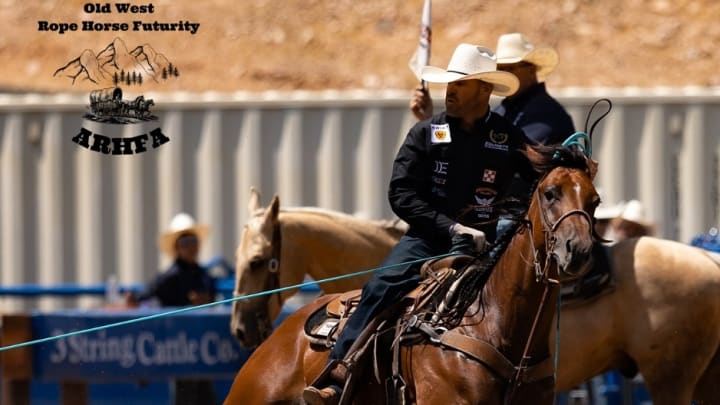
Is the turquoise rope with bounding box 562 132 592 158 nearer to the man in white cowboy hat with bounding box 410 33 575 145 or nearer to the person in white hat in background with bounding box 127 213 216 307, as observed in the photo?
the man in white cowboy hat with bounding box 410 33 575 145

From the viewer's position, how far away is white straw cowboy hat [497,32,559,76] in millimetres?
8742

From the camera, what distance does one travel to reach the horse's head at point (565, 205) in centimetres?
580

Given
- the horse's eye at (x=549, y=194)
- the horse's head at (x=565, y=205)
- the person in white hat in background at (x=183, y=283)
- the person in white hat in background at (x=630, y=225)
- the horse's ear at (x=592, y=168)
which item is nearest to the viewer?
the horse's head at (x=565, y=205)

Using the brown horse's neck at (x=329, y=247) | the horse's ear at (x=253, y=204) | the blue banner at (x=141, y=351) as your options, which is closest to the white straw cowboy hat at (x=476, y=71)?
the brown horse's neck at (x=329, y=247)

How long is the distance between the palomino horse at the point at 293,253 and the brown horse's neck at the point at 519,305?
2.30 m

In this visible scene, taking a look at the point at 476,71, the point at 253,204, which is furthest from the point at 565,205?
the point at 253,204

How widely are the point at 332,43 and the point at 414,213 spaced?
48.6ft

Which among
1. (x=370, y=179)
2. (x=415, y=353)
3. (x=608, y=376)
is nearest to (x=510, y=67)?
(x=415, y=353)

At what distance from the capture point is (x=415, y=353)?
654 cm

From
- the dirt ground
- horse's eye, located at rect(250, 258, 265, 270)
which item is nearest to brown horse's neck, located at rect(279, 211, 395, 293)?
horse's eye, located at rect(250, 258, 265, 270)

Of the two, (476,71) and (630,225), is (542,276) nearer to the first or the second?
(476,71)

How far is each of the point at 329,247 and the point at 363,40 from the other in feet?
42.9

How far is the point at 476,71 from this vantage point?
22.5ft

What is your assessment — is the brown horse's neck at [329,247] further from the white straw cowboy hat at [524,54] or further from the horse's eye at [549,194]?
the horse's eye at [549,194]
